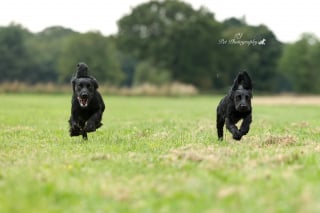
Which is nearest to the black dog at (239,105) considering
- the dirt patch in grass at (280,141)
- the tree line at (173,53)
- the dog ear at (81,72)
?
the dirt patch in grass at (280,141)

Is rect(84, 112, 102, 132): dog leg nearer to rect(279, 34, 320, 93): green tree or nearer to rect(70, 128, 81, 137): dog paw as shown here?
rect(70, 128, 81, 137): dog paw

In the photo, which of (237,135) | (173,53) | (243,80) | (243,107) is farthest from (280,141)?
(173,53)

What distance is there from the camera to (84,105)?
11.5 metres

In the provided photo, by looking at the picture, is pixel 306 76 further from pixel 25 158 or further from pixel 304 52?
pixel 25 158

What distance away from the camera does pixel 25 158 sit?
8555 mm

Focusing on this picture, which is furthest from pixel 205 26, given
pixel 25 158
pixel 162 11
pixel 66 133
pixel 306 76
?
pixel 25 158

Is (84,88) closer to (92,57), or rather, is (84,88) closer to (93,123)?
(93,123)

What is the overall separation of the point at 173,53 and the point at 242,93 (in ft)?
267

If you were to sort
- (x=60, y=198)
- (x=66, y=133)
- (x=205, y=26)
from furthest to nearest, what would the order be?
(x=205, y=26) → (x=66, y=133) → (x=60, y=198)

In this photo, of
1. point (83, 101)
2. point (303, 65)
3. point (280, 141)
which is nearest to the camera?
point (280, 141)

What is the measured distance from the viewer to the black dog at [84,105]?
455 inches

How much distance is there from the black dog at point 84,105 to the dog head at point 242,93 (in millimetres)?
3206

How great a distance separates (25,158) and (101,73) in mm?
98129

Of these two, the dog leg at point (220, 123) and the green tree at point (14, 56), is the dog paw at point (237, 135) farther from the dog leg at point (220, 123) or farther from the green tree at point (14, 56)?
the green tree at point (14, 56)
